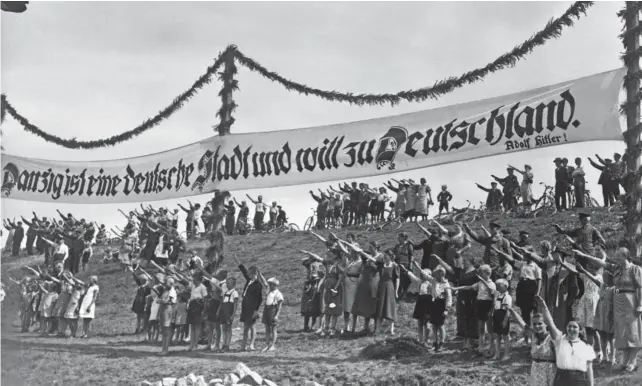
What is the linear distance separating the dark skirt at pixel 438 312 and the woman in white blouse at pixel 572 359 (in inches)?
139

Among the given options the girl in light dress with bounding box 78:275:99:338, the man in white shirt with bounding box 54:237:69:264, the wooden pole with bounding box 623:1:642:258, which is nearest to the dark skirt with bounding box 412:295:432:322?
the wooden pole with bounding box 623:1:642:258

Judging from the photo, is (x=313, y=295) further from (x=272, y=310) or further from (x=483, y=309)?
(x=483, y=309)

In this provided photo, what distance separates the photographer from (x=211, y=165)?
1182cm

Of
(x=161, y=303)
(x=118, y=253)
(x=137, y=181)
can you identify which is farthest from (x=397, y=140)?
(x=118, y=253)

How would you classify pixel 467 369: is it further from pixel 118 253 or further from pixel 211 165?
pixel 118 253

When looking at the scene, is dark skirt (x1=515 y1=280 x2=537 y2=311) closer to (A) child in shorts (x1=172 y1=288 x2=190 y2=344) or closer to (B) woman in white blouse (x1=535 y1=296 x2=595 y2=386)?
(B) woman in white blouse (x1=535 y1=296 x2=595 y2=386)

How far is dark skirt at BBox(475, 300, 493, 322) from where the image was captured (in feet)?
→ 35.3

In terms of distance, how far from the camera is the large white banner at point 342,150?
31.0 ft

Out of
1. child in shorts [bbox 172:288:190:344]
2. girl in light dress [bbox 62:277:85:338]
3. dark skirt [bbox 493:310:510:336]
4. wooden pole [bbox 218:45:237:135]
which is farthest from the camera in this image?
girl in light dress [bbox 62:277:85:338]

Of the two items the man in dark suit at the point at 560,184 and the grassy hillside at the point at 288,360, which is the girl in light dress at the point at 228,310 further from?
→ the man in dark suit at the point at 560,184

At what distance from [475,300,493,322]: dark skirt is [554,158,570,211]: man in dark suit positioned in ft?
29.8

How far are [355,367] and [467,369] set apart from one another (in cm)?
166

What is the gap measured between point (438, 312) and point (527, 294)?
1341mm

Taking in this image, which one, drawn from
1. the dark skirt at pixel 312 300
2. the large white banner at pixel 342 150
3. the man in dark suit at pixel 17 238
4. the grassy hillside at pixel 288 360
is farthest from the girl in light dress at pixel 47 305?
the man in dark suit at pixel 17 238
